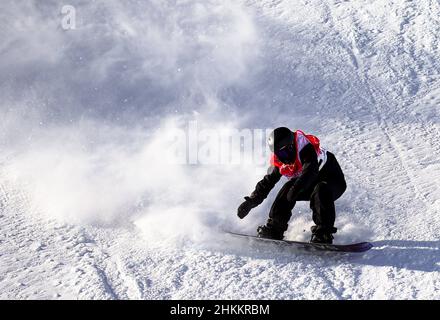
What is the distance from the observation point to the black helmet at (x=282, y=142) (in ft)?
17.9

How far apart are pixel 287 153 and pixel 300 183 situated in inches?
10.7

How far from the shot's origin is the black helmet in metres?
5.47

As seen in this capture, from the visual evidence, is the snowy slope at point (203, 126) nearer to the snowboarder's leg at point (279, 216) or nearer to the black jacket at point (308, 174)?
the snowboarder's leg at point (279, 216)

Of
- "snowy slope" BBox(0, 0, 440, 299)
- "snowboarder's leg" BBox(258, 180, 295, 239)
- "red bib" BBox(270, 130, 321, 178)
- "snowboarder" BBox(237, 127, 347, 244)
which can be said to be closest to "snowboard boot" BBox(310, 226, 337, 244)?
"snowboarder" BBox(237, 127, 347, 244)

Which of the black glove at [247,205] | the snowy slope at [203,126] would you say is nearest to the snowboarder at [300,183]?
the black glove at [247,205]

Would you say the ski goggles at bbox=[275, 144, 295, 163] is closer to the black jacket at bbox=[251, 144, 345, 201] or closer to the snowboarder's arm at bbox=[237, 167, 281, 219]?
the black jacket at bbox=[251, 144, 345, 201]

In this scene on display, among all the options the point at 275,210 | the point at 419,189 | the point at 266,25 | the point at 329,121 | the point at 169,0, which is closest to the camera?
the point at 275,210

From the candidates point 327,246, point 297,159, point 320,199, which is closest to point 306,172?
point 297,159

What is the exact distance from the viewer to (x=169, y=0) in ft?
33.2

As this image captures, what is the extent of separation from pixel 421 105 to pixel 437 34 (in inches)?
61.5

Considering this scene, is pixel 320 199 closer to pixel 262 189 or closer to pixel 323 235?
pixel 323 235

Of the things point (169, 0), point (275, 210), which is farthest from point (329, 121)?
point (169, 0)
